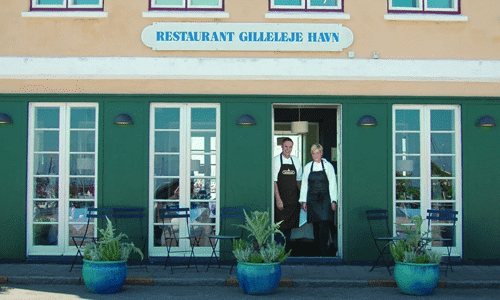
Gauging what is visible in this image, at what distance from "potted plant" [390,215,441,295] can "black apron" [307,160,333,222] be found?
2.22 metres

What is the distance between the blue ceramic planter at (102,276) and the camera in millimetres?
8039

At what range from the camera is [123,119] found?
9898mm

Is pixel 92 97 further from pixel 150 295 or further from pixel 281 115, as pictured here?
pixel 281 115

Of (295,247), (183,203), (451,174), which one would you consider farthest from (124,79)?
(451,174)

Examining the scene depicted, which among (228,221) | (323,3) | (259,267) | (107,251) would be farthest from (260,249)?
(323,3)

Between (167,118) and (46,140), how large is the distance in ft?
6.81

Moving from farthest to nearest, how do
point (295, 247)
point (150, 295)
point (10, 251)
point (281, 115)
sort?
point (281, 115) → point (295, 247) → point (10, 251) → point (150, 295)

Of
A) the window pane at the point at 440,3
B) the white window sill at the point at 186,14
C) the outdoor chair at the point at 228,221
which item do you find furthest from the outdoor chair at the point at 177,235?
the window pane at the point at 440,3

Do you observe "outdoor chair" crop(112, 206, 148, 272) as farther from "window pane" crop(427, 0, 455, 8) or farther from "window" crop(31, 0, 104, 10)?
"window pane" crop(427, 0, 455, 8)

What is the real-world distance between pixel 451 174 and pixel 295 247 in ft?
10.6

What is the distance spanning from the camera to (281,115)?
45.5 ft

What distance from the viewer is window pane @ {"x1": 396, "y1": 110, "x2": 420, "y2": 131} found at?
10250 mm

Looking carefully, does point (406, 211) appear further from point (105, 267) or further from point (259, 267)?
point (105, 267)

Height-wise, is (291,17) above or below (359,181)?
above
